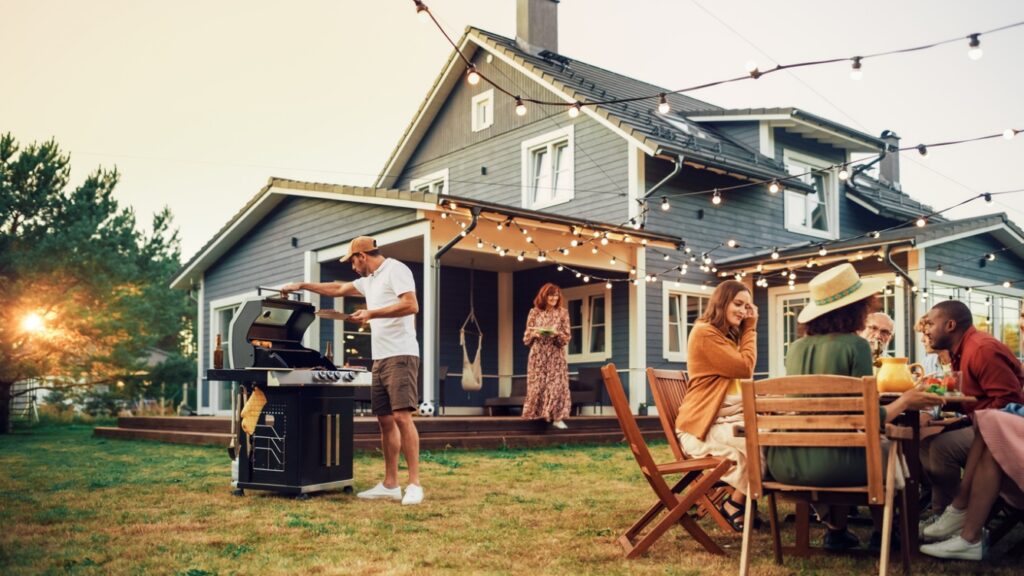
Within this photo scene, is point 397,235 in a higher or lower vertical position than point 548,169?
lower

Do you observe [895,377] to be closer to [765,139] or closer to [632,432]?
[632,432]

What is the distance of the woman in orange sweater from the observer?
186 inches

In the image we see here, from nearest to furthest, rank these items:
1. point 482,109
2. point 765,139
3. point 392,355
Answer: point 392,355 < point 765,139 < point 482,109

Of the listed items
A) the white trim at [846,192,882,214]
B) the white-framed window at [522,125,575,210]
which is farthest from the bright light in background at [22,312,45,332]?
the white trim at [846,192,882,214]

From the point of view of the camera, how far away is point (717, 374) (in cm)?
476

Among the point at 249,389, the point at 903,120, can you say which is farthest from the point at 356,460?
the point at 903,120

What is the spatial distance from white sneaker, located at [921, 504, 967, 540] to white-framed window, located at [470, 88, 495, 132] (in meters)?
13.8

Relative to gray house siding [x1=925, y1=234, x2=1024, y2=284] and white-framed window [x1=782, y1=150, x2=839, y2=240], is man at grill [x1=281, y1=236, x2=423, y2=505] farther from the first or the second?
white-framed window [x1=782, y1=150, x2=839, y2=240]

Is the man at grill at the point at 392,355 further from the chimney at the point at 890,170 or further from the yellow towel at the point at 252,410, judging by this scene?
the chimney at the point at 890,170

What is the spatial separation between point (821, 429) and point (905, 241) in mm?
10002

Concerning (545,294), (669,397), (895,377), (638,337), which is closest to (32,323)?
(638,337)

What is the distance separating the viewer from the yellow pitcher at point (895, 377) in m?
4.21

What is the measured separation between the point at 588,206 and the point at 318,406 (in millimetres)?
9321

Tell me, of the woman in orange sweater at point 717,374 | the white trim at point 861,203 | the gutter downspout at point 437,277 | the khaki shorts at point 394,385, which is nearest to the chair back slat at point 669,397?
the woman in orange sweater at point 717,374
